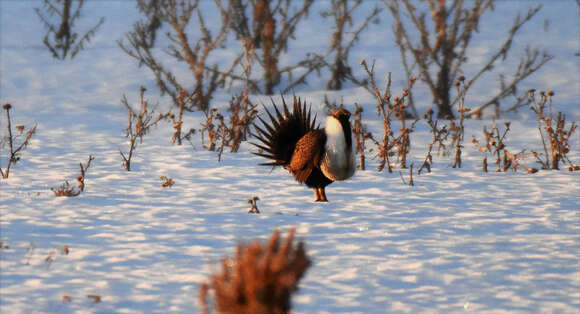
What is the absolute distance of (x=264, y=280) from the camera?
7.40 ft

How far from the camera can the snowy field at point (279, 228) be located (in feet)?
10.5

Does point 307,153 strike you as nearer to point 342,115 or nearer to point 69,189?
point 342,115

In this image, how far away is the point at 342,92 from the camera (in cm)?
1084

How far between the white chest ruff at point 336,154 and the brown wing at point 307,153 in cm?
4

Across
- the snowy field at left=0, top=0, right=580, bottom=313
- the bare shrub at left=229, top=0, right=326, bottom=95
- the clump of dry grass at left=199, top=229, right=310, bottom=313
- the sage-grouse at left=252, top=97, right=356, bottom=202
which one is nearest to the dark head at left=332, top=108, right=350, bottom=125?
the sage-grouse at left=252, top=97, right=356, bottom=202

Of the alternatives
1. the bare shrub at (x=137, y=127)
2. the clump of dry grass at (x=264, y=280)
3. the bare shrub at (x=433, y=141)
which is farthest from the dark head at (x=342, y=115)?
the clump of dry grass at (x=264, y=280)

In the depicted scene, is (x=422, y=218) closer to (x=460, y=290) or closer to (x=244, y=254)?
(x=460, y=290)

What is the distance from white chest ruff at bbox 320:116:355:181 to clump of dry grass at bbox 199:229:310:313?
83.9 inches

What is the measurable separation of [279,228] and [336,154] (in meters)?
0.63

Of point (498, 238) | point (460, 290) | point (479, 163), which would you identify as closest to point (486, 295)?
point (460, 290)

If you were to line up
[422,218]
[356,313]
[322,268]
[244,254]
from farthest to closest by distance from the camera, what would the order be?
[422,218], [322,268], [356,313], [244,254]

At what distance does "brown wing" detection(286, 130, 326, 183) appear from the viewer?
177 inches

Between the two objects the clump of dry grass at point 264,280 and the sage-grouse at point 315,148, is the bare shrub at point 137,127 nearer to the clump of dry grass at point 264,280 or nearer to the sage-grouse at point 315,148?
the sage-grouse at point 315,148

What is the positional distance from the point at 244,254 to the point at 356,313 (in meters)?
0.87
